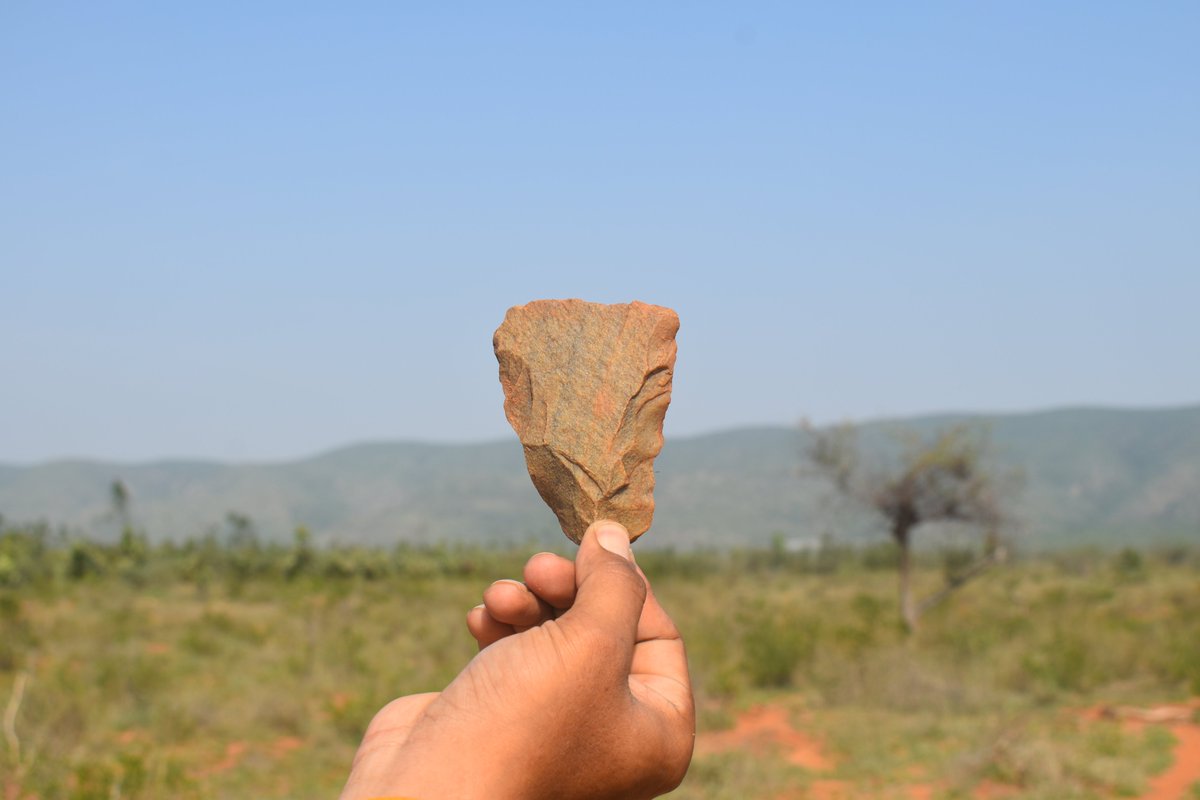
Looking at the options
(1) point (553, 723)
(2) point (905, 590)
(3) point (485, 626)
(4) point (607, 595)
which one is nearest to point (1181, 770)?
(2) point (905, 590)

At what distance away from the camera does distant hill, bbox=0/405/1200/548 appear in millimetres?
86625

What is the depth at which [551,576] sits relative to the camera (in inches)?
103

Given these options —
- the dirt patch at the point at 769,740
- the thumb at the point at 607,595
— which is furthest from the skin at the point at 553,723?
the dirt patch at the point at 769,740

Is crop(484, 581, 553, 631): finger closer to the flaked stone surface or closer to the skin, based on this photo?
the skin

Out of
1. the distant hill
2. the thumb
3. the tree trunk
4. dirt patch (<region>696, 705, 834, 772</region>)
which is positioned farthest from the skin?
the distant hill

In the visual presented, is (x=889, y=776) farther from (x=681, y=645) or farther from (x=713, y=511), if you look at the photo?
(x=713, y=511)

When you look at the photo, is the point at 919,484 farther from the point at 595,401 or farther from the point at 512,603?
the point at 512,603

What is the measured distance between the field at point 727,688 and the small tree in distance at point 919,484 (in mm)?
1261

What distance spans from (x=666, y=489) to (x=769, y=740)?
81.8 m

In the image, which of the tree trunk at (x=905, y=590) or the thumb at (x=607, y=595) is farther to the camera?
the tree trunk at (x=905, y=590)

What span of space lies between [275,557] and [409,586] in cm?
625

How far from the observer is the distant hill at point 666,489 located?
284ft

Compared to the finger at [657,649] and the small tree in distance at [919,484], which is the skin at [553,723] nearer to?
the finger at [657,649]

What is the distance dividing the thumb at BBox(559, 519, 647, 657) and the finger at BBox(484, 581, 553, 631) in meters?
0.17
